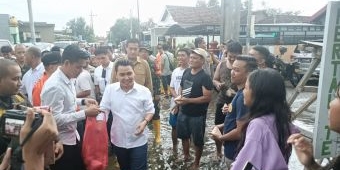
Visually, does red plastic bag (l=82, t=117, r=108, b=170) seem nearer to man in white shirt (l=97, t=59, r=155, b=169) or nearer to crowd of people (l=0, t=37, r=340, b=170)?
crowd of people (l=0, t=37, r=340, b=170)

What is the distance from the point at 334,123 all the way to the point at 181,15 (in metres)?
36.4

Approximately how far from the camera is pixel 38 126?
Answer: 148 cm

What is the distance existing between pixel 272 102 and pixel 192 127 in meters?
2.58

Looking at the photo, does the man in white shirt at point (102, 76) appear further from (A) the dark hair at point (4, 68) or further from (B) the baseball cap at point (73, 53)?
(A) the dark hair at point (4, 68)

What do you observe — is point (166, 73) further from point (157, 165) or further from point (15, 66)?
point (15, 66)

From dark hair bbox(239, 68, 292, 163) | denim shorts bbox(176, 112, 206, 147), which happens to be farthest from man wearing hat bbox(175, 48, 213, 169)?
dark hair bbox(239, 68, 292, 163)

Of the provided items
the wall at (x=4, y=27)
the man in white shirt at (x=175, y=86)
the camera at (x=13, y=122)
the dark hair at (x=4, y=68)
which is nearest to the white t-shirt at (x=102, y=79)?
the man in white shirt at (x=175, y=86)

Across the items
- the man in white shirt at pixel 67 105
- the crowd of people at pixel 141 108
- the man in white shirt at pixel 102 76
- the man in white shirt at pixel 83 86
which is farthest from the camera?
the man in white shirt at pixel 102 76

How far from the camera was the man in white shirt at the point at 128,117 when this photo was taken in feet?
12.0

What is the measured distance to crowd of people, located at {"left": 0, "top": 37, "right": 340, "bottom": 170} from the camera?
2.12 m

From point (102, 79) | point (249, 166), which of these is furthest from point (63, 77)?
point (102, 79)

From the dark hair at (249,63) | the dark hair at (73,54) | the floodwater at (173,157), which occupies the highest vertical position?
the dark hair at (73,54)

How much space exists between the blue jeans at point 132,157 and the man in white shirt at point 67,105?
455 millimetres

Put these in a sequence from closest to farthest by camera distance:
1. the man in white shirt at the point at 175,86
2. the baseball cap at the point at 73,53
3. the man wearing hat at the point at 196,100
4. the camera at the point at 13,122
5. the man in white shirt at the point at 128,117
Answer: the camera at the point at 13,122, the baseball cap at the point at 73,53, the man in white shirt at the point at 128,117, the man wearing hat at the point at 196,100, the man in white shirt at the point at 175,86
